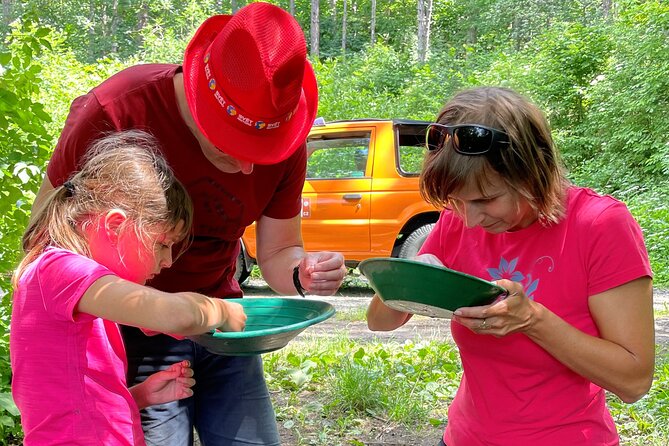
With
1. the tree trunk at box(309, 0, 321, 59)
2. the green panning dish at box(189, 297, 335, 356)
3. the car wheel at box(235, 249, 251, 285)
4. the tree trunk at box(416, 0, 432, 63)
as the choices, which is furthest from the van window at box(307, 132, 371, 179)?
the tree trunk at box(309, 0, 321, 59)

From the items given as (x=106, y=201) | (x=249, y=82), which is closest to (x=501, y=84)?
(x=249, y=82)

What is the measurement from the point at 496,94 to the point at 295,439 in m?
2.26

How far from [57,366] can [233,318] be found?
1.27 feet

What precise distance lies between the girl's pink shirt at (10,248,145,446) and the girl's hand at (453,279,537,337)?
2.51 feet

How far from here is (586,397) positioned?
1.69 m

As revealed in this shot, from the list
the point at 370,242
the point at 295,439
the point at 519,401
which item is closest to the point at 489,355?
the point at 519,401

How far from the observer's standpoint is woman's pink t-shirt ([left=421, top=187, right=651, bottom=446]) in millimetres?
1626

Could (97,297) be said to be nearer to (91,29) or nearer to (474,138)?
(474,138)

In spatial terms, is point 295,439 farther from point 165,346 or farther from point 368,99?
point 368,99

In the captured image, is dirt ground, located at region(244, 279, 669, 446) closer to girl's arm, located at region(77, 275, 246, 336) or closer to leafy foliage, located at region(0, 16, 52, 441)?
leafy foliage, located at region(0, 16, 52, 441)

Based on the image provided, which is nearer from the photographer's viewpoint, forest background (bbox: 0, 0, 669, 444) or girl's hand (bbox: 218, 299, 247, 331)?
girl's hand (bbox: 218, 299, 247, 331)

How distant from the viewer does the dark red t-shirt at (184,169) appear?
1816mm

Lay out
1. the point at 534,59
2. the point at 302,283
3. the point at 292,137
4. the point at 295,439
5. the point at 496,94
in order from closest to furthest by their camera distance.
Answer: the point at 496,94, the point at 292,137, the point at 302,283, the point at 295,439, the point at 534,59

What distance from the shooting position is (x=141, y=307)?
150 cm
